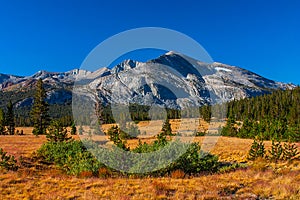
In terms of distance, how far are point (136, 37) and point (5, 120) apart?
217 ft

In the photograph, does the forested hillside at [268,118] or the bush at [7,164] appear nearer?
the bush at [7,164]

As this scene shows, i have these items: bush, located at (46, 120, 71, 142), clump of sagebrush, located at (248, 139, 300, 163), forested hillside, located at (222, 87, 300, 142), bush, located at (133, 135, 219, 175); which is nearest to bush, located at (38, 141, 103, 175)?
bush, located at (133, 135, 219, 175)

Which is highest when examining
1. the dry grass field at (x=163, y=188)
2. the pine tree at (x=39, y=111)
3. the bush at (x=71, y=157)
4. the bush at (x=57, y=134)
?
the pine tree at (x=39, y=111)

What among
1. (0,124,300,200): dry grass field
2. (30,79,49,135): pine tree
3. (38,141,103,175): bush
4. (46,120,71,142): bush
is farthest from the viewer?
(30,79,49,135): pine tree

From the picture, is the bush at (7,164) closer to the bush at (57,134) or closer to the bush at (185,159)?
the bush at (57,134)

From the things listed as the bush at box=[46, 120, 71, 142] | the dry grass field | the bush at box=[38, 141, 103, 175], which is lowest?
the dry grass field

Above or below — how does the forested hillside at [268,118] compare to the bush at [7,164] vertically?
above

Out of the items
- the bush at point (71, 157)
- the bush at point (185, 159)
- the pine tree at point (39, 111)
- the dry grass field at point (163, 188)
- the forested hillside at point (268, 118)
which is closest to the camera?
the dry grass field at point (163, 188)

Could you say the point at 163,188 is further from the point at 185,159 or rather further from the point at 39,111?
the point at 39,111

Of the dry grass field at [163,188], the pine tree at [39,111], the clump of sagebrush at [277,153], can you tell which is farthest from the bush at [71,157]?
the pine tree at [39,111]

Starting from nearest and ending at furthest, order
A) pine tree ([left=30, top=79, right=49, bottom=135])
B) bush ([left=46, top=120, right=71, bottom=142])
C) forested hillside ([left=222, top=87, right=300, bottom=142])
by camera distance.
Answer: bush ([left=46, top=120, right=71, bottom=142]) < forested hillside ([left=222, top=87, right=300, bottom=142]) < pine tree ([left=30, top=79, right=49, bottom=135])

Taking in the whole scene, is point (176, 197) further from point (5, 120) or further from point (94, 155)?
point (5, 120)

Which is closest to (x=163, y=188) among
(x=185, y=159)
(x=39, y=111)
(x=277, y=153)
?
(x=185, y=159)

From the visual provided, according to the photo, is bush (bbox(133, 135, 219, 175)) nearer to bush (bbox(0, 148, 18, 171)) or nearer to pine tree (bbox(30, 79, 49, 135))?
bush (bbox(0, 148, 18, 171))
